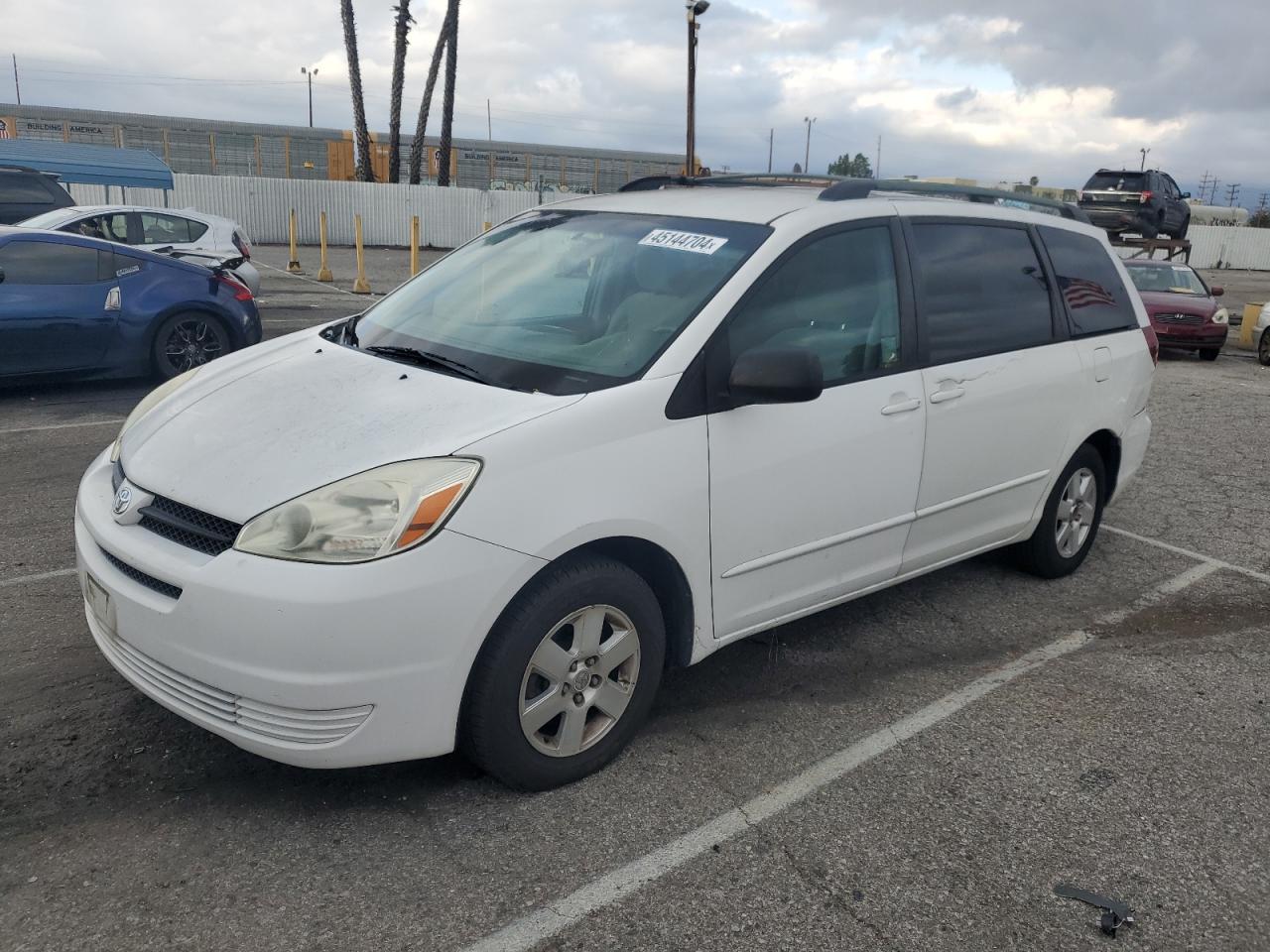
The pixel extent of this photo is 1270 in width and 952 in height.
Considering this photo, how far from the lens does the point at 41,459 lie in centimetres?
669

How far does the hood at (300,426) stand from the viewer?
2.84 m

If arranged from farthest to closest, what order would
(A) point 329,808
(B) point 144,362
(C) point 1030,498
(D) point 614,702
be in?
(B) point 144,362 → (C) point 1030,498 → (D) point 614,702 → (A) point 329,808

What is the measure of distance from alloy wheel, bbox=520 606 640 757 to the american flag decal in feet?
9.67

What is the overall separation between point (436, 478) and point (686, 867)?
4.02 ft

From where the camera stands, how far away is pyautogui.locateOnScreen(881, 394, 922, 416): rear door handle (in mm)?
3844

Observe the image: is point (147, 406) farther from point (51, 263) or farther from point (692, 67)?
point (692, 67)

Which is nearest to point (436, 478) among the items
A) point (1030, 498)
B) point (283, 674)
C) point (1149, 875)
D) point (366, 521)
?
point (366, 521)

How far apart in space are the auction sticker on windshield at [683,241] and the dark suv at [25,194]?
43.7ft

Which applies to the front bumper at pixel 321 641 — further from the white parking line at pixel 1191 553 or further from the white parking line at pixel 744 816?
the white parking line at pixel 1191 553

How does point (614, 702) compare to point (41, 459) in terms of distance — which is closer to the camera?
point (614, 702)

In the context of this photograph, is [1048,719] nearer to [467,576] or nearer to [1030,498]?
[1030,498]

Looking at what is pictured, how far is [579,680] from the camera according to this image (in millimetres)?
3090

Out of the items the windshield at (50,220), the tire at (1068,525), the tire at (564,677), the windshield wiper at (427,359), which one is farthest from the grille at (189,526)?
the windshield at (50,220)

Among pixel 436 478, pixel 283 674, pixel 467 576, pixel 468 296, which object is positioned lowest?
pixel 283 674
